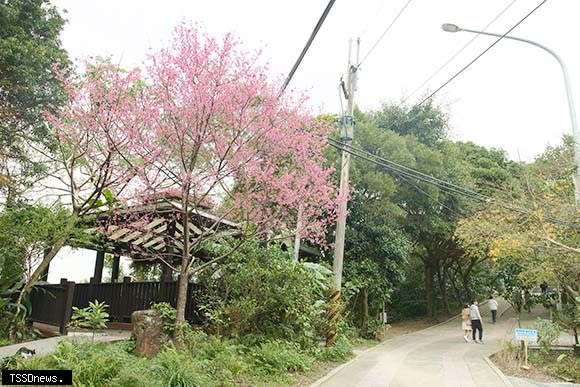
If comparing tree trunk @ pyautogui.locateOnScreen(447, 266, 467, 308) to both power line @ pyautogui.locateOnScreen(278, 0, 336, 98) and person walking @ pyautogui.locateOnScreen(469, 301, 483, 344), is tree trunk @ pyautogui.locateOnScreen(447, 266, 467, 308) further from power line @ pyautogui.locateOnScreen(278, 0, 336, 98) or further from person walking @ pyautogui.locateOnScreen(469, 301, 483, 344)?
power line @ pyautogui.locateOnScreen(278, 0, 336, 98)

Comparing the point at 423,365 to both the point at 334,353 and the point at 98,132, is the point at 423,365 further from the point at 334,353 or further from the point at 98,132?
the point at 98,132

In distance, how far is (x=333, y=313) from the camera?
11.4m

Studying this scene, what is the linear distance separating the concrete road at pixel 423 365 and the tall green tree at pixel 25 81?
10521 millimetres

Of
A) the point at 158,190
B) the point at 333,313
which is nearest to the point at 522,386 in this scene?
the point at 333,313

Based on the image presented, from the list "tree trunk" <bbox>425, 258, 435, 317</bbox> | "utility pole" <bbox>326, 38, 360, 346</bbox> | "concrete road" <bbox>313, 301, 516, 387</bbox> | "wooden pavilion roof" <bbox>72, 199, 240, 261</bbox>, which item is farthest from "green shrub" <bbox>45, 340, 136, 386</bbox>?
"tree trunk" <bbox>425, 258, 435, 317</bbox>

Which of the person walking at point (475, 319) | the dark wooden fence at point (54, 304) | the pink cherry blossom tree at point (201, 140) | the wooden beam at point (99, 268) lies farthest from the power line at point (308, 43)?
the person walking at point (475, 319)

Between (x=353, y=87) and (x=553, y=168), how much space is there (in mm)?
6665

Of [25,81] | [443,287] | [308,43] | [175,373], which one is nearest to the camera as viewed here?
[175,373]

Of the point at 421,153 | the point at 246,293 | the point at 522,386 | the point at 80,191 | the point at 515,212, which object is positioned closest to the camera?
the point at 522,386

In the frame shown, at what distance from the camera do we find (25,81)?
45.3 ft

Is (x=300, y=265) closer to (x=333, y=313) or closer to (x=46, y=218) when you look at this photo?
(x=333, y=313)

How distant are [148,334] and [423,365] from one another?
686cm

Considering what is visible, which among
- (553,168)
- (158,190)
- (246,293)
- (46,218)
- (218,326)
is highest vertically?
A: (553,168)

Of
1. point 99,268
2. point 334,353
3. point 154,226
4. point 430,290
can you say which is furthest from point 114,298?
point 430,290
